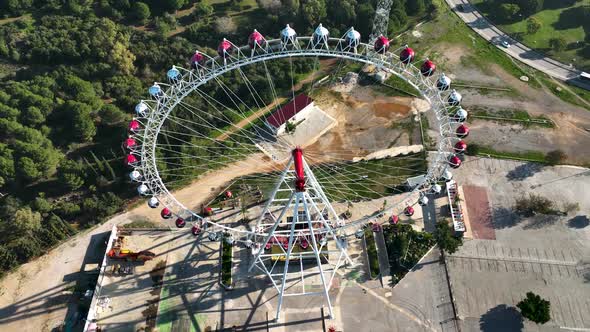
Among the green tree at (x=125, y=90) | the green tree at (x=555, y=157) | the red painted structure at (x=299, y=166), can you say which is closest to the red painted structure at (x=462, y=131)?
the red painted structure at (x=299, y=166)

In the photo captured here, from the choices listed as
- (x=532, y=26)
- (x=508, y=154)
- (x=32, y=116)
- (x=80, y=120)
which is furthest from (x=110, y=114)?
(x=532, y=26)

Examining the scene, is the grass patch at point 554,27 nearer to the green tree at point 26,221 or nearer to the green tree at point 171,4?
the green tree at point 171,4

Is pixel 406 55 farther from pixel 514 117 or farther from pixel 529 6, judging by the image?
pixel 529 6

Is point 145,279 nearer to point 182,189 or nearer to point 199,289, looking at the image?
point 199,289

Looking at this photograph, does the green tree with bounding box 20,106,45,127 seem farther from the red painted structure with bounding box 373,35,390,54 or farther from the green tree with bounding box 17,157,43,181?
the red painted structure with bounding box 373,35,390,54

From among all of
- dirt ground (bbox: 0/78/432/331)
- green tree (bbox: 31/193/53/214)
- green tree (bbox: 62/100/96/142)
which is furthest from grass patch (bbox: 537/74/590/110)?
green tree (bbox: 31/193/53/214)

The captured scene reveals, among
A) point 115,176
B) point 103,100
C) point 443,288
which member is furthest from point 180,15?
point 443,288
